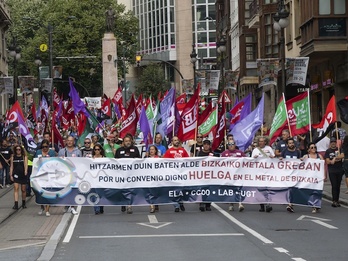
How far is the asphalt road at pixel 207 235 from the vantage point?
1376 cm

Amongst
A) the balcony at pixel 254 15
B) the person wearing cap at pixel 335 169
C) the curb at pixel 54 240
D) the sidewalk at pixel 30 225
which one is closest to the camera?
the curb at pixel 54 240

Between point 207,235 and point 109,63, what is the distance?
55.0 metres

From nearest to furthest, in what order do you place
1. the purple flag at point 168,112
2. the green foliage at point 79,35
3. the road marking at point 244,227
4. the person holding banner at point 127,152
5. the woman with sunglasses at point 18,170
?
1. the road marking at point 244,227
2. the person holding banner at point 127,152
3. the woman with sunglasses at point 18,170
4. the purple flag at point 168,112
5. the green foliage at point 79,35

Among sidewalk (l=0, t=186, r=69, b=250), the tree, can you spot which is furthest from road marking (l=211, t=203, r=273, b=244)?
the tree

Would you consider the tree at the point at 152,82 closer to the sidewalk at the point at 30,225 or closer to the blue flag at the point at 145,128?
the blue flag at the point at 145,128

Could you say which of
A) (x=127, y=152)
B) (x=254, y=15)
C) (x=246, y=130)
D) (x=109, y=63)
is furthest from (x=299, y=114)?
(x=109, y=63)

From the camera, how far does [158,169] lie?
853 inches

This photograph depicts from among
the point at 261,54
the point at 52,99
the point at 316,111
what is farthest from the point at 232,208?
the point at 261,54

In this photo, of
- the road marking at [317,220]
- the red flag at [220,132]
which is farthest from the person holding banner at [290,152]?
the red flag at [220,132]

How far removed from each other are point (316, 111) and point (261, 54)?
422 inches

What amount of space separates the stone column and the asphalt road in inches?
1936

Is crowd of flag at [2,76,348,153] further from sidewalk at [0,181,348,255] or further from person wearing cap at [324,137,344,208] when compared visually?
sidewalk at [0,181,348,255]

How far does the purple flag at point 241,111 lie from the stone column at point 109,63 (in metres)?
43.0

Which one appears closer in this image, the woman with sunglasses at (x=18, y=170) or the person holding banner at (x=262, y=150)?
the person holding banner at (x=262, y=150)
